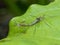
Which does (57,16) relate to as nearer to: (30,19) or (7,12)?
(30,19)

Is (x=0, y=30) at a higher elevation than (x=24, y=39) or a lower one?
lower

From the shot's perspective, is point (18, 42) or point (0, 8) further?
point (0, 8)

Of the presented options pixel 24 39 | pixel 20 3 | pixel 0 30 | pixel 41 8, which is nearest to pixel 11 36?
pixel 24 39

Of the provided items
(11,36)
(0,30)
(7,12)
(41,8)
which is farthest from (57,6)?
(7,12)

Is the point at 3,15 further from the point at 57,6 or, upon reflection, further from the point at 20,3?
the point at 57,6

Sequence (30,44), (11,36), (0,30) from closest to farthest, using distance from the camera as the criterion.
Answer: (30,44) < (11,36) < (0,30)

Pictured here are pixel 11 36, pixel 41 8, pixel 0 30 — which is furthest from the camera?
pixel 0 30
